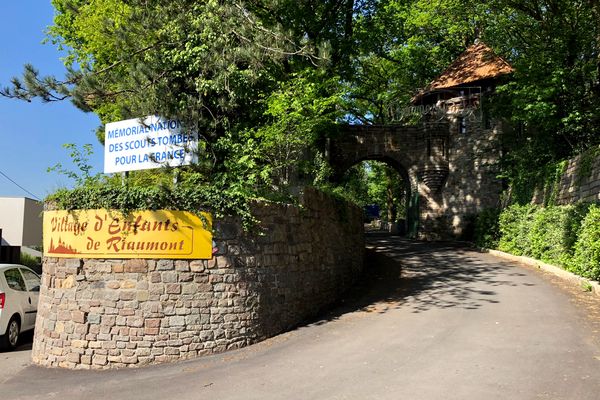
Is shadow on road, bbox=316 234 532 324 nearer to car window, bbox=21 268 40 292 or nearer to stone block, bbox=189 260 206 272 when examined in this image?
stone block, bbox=189 260 206 272

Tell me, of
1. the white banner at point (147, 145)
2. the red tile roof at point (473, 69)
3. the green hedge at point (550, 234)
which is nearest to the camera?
the white banner at point (147, 145)

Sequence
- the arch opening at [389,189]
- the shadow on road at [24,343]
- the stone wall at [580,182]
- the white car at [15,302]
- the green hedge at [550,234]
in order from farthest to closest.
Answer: the arch opening at [389,189] < the stone wall at [580,182] < the green hedge at [550,234] < the shadow on road at [24,343] < the white car at [15,302]

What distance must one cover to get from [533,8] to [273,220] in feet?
52.2

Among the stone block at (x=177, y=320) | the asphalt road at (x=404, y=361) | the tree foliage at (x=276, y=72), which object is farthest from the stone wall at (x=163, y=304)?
the tree foliage at (x=276, y=72)

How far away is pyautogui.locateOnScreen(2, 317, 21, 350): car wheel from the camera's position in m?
9.41

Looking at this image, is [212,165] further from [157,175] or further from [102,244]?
[102,244]

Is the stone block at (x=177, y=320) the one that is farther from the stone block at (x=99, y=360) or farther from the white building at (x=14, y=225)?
the white building at (x=14, y=225)

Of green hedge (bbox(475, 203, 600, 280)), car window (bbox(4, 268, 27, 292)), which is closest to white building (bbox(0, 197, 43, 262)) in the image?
car window (bbox(4, 268, 27, 292))

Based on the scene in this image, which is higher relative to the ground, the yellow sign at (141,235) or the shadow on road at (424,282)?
the yellow sign at (141,235)

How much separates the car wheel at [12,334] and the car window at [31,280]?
928 millimetres

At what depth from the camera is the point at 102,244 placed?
7727 mm

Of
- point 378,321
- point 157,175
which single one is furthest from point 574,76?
point 157,175

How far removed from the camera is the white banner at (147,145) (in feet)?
29.4

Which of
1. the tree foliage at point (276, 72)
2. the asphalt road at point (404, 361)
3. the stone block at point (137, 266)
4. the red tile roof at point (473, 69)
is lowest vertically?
the asphalt road at point (404, 361)
